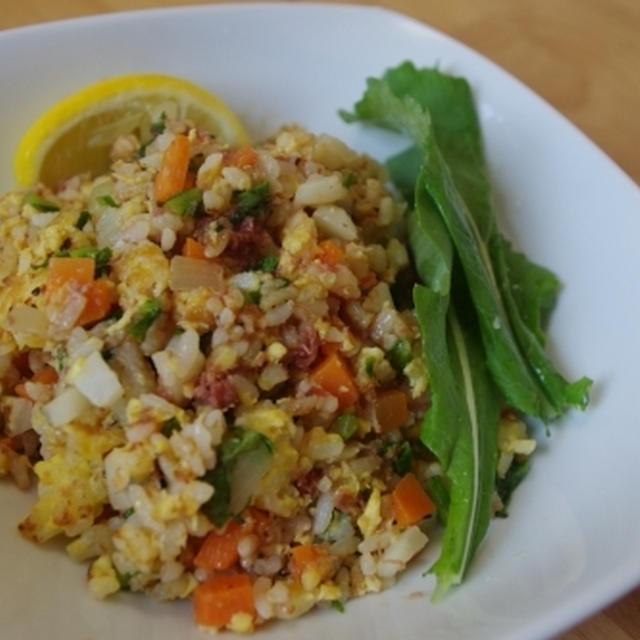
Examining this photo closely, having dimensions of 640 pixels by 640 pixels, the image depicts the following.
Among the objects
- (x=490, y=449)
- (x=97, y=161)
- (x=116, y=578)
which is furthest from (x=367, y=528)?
(x=97, y=161)

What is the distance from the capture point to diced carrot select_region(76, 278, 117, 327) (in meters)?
2.00

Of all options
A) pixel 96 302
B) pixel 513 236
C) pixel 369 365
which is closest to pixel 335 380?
pixel 369 365

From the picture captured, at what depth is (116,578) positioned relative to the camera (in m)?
1.88

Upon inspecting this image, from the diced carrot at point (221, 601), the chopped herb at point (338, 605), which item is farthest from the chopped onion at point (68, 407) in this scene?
the chopped herb at point (338, 605)

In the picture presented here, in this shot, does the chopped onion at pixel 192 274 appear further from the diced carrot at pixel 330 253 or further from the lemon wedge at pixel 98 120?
the lemon wedge at pixel 98 120

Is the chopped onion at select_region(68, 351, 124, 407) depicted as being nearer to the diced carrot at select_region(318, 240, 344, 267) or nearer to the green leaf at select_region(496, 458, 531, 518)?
the diced carrot at select_region(318, 240, 344, 267)

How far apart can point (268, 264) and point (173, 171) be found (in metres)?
0.31

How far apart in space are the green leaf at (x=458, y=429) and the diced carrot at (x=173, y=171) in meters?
0.58

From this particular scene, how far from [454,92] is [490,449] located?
107cm

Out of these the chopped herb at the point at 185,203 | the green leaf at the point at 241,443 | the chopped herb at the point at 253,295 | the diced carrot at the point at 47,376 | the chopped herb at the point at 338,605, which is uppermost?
the chopped herb at the point at 185,203

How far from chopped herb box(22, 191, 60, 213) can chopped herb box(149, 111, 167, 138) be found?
324 mm

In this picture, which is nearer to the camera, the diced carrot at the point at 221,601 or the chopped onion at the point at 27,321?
the diced carrot at the point at 221,601

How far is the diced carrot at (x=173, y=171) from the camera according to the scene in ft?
7.04

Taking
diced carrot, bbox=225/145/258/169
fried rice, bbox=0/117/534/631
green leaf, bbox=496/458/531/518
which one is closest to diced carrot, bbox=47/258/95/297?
fried rice, bbox=0/117/534/631
